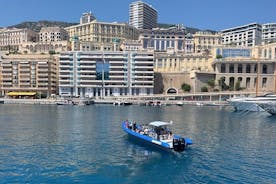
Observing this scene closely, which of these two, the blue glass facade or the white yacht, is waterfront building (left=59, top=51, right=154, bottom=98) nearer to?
the blue glass facade

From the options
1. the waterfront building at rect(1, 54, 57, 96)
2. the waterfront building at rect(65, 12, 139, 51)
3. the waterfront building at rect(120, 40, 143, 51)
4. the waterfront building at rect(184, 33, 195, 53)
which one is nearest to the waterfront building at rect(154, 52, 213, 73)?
the waterfront building at rect(120, 40, 143, 51)

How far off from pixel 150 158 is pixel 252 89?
107680mm

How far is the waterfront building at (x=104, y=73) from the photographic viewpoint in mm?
123312

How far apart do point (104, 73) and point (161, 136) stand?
319ft

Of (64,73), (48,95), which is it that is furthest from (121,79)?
(48,95)

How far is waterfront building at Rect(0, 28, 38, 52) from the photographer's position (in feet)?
587

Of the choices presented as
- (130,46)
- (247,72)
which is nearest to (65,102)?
(130,46)

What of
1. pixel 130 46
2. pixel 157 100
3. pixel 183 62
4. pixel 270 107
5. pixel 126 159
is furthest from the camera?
pixel 130 46

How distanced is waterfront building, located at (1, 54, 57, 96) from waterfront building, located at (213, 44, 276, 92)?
7492 centimetres

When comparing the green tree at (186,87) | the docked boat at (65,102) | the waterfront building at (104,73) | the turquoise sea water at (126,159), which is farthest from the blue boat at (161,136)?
the green tree at (186,87)

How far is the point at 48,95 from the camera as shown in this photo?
125688 millimetres

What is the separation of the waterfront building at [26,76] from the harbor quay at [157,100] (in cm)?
1528

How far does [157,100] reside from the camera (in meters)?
108

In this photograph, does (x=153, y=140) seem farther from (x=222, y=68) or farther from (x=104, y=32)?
(x=104, y=32)
